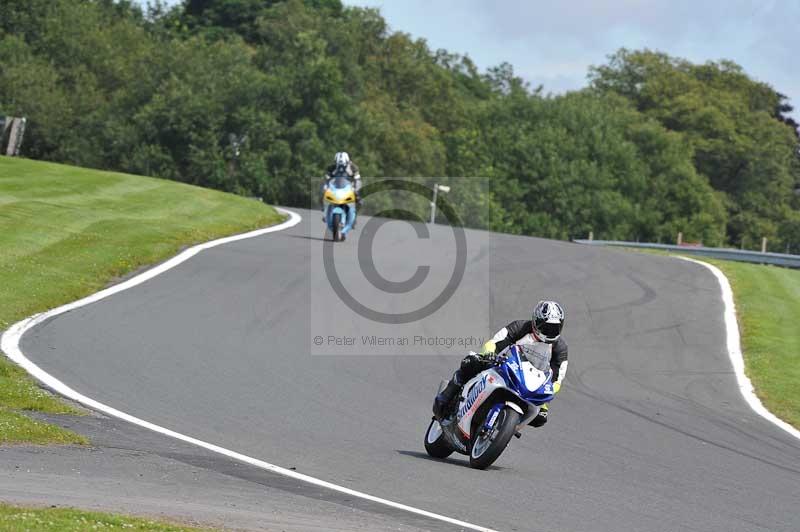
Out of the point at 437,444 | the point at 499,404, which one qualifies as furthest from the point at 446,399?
the point at 499,404

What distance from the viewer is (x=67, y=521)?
737 centimetres

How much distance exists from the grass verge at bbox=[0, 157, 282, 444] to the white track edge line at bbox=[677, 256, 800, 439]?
8.09m

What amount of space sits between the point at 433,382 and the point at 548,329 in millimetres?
4847

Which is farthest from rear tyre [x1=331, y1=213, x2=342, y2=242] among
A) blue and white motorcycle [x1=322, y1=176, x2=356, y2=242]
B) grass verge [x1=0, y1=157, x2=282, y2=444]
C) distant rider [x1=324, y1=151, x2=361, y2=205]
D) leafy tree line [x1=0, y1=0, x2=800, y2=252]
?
leafy tree line [x1=0, y1=0, x2=800, y2=252]

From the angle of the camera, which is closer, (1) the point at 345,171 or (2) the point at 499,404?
(2) the point at 499,404

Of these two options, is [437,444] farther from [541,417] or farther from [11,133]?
[11,133]

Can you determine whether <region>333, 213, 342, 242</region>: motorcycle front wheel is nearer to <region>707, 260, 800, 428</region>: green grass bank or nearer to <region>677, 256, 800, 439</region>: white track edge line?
<region>677, 256, 800, 439</region>: white track edge line

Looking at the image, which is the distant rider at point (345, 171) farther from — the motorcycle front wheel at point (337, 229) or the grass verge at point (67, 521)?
the grass verge at point (67, 521)

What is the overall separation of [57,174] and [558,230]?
49.5 metres

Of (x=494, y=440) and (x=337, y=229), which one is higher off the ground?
(x=337, y=229)

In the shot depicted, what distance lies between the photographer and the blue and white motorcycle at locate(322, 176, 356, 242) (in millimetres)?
26625

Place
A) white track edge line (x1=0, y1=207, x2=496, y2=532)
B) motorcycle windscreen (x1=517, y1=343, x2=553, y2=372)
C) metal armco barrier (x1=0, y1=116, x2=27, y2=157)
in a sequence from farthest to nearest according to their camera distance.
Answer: metal armco barrier (x1=0, y1=116, x2=27, y2=157) → motorcycle windscreen (x1=517, y1=343, x2=553, y2=372) → white track edge line (x1=0, y1=207, x2=496, y2=532)

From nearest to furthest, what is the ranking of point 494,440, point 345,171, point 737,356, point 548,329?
point 494,440 < point 548,329 < point 737,356 < point 345,171

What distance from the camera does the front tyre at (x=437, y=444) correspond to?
1128 centimetres
